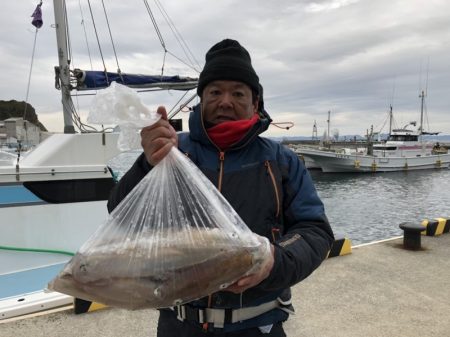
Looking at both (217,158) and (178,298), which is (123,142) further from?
(178,298)

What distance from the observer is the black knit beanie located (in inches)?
63.8

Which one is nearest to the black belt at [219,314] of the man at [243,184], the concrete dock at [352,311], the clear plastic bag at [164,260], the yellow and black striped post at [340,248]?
the man at [243,184]

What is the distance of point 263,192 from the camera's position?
150cm

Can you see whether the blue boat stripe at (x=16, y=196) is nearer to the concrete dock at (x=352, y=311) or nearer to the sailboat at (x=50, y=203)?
the sailboat at (x=50, y=203)

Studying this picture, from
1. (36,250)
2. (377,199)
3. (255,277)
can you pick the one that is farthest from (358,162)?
(255,277)

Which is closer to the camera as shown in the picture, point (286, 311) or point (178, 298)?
point (178, 298)

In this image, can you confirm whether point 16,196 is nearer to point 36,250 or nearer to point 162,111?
point 36,250

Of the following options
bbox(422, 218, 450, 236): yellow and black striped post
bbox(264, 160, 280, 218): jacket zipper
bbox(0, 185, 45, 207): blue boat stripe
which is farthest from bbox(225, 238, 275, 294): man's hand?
bbox(422, 218, 450, 236): yellow and black striped post

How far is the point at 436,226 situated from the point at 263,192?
543 centimetres

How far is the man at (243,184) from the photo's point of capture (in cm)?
145

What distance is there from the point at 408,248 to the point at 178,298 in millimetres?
4950

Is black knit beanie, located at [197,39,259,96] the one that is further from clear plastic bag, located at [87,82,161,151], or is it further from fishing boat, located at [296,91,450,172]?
fishing boat, located at [296,91,450,172]

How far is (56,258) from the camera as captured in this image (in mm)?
5438

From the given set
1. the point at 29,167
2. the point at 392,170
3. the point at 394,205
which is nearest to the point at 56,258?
the point at 29,167
